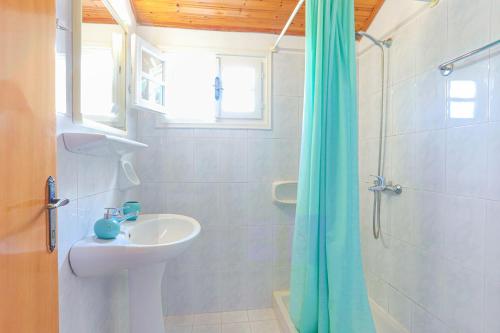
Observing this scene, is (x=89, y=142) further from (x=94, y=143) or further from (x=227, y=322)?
(x=227, y=322)

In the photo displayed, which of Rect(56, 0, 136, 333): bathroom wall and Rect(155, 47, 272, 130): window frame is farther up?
Rect(155, 47, 272, 130): window frame

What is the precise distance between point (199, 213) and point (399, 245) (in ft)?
4.81

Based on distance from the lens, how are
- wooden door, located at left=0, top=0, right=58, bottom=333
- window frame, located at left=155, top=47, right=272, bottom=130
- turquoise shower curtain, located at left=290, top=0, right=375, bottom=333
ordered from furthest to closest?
window frame, located at left=155, top=47, right=272, bottom=130 < turquoise shower curtain, located at left=290, top=0, right=375, bottom=333 < wooden door, located at left=0, top=0, right=58, bottom=333

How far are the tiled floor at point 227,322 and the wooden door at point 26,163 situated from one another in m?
1.32

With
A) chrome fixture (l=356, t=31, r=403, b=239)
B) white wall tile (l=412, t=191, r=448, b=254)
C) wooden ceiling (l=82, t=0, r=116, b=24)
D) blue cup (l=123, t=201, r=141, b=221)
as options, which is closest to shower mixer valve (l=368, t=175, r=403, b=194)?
chrome fixture (l=356, t=31, r=403, b=239)

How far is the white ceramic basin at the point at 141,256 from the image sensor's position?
1.03m

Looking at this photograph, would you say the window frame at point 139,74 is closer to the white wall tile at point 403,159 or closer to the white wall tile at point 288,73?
the white wall tile at point 288,73

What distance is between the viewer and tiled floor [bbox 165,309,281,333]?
1.87 metres

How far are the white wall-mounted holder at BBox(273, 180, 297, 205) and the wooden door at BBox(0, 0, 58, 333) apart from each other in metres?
1.53

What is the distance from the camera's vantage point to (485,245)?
1.15 meters

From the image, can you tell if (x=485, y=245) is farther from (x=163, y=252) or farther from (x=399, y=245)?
(x=163, y=252)

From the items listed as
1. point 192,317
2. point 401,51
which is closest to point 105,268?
point 192,317

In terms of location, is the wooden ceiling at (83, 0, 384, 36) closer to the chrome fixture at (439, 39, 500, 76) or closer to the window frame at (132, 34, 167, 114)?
the window frame at (132, 34, 167, 114)

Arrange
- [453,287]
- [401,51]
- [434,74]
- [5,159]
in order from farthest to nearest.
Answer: [401,51], [434,74], [453,287], [5,159]
